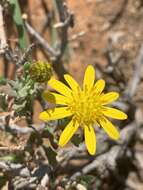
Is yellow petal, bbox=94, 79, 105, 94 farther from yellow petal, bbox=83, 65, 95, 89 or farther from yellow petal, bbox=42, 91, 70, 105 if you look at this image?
yellow petal, bbox=42, 91, 70, 105

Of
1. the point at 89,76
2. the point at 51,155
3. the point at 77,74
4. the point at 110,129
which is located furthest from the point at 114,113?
the point at 77,74

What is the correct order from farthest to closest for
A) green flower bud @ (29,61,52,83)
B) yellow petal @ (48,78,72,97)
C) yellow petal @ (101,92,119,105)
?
yellow petal @ (101,92,119,105) < yellow petal @ (48,78,72,97) < green flower bud @ (29,61,52,83)

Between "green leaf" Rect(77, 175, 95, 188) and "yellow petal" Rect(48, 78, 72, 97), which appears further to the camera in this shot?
"green leaf" Rect(77, 175, 95, 188)

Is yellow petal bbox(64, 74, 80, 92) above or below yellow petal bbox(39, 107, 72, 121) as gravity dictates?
above

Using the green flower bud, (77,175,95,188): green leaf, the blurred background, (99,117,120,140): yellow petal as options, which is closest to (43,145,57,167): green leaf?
the blurred background

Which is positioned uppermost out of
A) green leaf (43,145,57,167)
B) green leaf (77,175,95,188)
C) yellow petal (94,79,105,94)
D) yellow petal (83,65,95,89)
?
yellow petal (83,65,95,89)

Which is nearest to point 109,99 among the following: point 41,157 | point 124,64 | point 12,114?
point 12,114

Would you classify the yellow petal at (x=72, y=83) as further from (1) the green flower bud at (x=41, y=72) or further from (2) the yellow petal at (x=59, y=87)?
(1) the green flower bud at (x=41, y=72)

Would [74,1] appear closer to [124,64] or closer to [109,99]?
[124,64]
